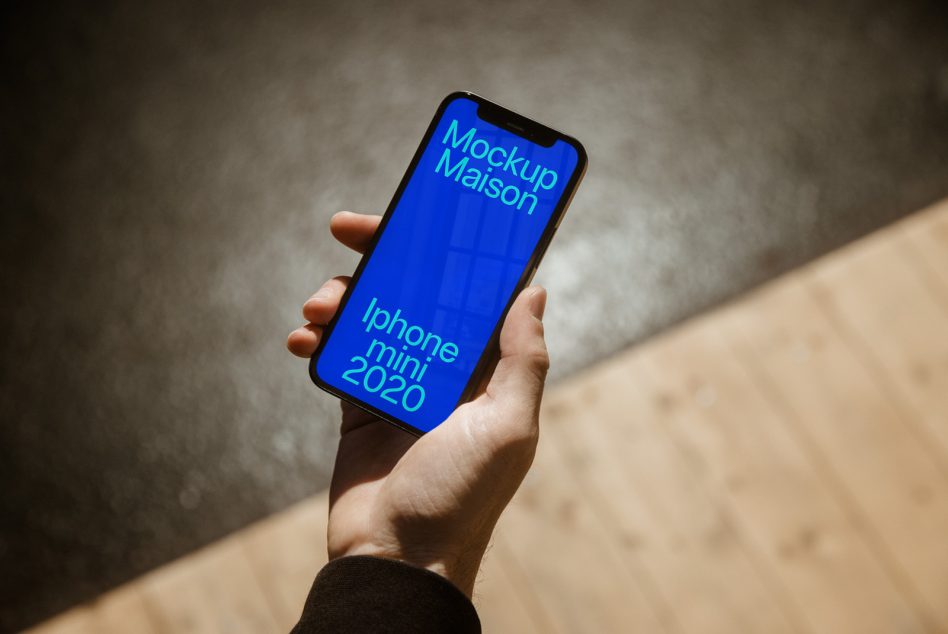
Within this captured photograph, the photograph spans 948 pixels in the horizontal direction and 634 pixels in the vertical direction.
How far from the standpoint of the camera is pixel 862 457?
1.21 m

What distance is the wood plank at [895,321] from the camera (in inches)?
48.6

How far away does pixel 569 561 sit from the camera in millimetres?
1170

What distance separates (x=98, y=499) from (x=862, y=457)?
1235mm

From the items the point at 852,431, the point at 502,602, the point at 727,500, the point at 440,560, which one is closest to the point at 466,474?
the point at 440,560

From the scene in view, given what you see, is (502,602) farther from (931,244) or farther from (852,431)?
(931,244)

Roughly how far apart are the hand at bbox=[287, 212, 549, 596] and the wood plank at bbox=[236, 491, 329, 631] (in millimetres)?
415

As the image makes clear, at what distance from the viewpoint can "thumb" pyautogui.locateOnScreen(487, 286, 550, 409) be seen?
74 cm

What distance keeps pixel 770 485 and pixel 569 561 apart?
0.34 m

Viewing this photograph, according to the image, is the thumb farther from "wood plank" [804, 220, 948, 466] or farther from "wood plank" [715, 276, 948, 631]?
"wood plank" [804, 220, 948, 466]

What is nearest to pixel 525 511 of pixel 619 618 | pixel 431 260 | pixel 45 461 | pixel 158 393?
pixel 619 618

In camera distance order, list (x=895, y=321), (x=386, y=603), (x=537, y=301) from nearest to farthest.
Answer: (x=386, y=603)
(x=537, y=301)
(x=895, y=321)

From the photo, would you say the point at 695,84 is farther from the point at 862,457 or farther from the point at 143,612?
the point at 143,612

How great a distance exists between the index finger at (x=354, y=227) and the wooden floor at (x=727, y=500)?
505 millimetres

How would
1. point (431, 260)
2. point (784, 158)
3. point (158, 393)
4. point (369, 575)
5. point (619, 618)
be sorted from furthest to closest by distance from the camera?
point (784, 158) → point (158, 393) → point (619, 618) → point (431, 260) → point (369, 575)
